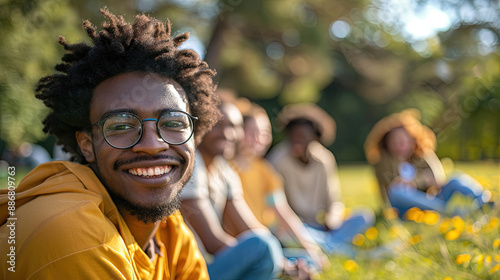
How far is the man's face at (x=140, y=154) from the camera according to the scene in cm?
167

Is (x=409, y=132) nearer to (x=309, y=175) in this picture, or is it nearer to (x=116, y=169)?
(x=309, y=175)

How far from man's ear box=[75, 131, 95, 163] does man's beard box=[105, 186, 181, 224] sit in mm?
172

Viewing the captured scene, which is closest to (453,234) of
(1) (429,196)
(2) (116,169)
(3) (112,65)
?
(2) (116,169)

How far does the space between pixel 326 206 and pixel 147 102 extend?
3324 millimetres

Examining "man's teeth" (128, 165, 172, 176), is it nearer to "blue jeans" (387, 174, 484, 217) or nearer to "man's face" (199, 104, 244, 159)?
"man's face" (199, 104, 244, 159)

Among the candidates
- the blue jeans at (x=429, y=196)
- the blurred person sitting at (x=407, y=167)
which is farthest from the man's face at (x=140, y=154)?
the blurred person sitting at (x=407, y=167)

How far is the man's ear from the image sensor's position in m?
1.83

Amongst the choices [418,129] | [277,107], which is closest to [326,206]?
[418,129]

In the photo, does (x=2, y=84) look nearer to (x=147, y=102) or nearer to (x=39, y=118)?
(x=39, y=118)

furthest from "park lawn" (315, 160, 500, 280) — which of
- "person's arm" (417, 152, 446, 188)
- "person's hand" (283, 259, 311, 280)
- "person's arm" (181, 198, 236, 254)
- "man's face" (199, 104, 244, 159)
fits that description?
"man's face" (199, 104, 244, 159)

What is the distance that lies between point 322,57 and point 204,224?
31.1 ft

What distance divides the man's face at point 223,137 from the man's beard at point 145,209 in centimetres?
158

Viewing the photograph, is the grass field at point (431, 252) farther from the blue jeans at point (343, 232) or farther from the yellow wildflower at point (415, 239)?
the blue jeans at point (343, 232)

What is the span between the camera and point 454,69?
9.88 m
